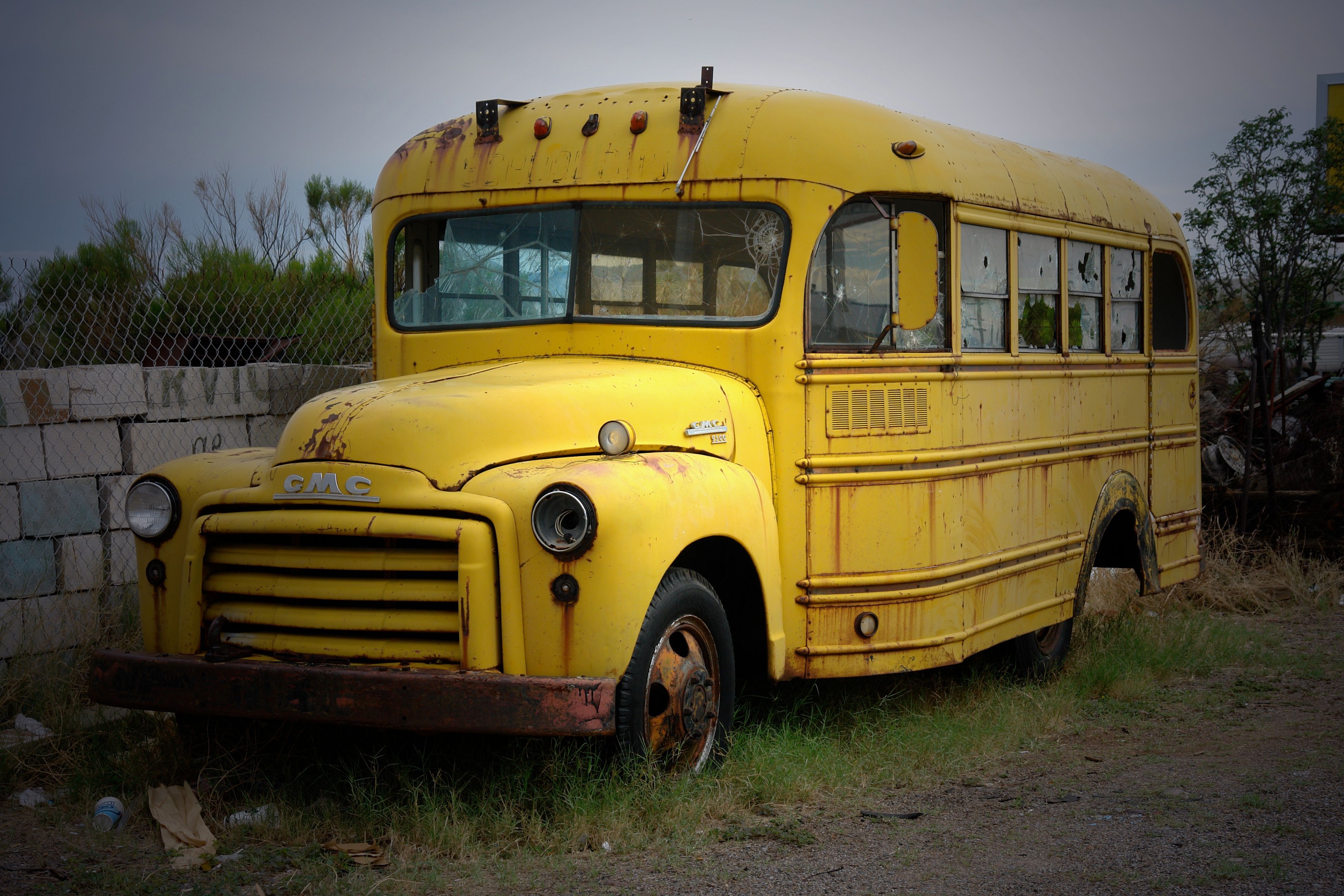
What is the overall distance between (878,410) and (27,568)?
402cm

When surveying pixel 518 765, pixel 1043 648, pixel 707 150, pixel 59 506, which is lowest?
pixel 1043 648

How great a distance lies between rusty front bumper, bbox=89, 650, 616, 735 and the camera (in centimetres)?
350

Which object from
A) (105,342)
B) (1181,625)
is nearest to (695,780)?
(1181,625)

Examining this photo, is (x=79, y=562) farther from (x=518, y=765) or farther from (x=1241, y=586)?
(x=1241, y=586)

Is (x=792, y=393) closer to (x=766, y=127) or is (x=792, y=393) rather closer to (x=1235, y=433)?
(x=766, y=127)

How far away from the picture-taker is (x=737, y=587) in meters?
4.65

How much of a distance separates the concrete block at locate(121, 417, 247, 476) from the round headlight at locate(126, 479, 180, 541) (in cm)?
200

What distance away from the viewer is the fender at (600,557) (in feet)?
11.9

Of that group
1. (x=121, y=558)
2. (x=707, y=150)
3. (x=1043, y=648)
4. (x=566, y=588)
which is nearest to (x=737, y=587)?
(x=566, y=588)

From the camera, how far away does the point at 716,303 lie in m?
4.80

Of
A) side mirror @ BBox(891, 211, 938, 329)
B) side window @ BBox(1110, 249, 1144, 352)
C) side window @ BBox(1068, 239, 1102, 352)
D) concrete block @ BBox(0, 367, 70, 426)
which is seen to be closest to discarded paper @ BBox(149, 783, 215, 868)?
concrete block @ BBox(0, 367, 70, 426)

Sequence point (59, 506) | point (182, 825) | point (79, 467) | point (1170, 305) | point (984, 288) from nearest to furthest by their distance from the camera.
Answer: point (182, 825)
point (984, 288)
point (59, 506)
point (79, 467)
point (1170, 305)

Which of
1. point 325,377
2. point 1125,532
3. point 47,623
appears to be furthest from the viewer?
point 325,377

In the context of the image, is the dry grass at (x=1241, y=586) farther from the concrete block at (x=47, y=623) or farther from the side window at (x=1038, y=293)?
the concrete block at (x=47, y=623)
